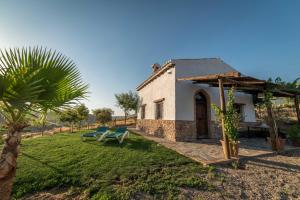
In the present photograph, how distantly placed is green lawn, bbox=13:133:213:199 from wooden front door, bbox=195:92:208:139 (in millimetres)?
4984

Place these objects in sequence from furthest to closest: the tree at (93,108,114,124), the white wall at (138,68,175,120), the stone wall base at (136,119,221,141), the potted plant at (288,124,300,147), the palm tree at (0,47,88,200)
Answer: the tree at (93,108,114,124)
the white wall at (138,68,175,120)
the stone wall base at (136,119,221,141)
the potted plant at (288,124,300,147)
the palm tree at (0,47,88,200)

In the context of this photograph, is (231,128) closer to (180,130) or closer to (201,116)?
(180,130)

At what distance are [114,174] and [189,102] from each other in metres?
7.06

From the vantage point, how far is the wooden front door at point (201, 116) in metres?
10.7

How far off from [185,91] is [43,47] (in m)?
8.74

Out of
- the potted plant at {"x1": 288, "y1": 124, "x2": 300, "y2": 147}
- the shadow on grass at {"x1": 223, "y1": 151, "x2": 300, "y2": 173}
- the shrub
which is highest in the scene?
the shrub

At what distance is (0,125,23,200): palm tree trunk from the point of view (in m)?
2.17

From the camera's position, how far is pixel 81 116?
1788cm

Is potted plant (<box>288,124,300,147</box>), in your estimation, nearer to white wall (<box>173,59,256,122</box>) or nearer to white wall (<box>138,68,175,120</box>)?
white wall (<box>173,59,256,122</box>)

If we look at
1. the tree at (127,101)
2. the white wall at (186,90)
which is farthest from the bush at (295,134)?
the tree at (127,101)

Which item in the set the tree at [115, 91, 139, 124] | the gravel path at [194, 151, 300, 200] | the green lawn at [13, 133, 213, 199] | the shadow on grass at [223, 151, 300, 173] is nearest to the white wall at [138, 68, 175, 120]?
the green lawn at [13, 133, 213, 199]

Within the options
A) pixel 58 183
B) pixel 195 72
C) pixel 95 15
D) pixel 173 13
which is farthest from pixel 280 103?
pixel 58 183

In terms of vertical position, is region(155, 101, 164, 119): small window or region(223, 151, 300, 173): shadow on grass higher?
region(155, 101, 164, 119): small window

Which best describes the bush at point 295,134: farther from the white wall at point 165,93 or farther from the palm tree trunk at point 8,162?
the palm tree trunk at point 8,162
